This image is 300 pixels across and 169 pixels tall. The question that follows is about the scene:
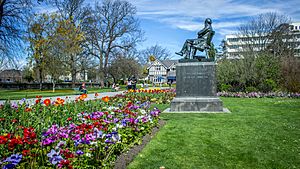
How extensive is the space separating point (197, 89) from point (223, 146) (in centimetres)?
551

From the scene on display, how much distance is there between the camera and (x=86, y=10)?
121ft

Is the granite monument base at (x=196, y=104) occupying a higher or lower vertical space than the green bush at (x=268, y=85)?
lower

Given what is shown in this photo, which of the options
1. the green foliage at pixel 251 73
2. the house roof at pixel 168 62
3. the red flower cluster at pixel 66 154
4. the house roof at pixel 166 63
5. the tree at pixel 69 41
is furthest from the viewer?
the house roof at pixel 168 62

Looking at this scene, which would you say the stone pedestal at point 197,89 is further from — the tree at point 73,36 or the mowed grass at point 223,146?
the tree at point 73,36

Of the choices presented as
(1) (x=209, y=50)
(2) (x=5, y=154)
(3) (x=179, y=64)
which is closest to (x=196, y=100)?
(3) (x=179, y=64)

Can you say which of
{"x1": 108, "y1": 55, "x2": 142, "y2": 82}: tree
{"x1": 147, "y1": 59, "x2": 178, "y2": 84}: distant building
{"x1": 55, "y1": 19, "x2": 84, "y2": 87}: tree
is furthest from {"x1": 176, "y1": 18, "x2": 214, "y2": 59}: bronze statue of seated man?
{"x1": 147, "y1": 59, "x2": 178, "y2": 84}: distant building

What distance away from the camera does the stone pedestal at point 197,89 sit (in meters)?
10.1

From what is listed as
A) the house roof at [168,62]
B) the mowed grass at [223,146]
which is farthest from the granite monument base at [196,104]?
the house roof at [168,62]

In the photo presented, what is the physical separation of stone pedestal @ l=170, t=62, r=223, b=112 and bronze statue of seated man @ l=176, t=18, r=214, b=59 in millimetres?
809

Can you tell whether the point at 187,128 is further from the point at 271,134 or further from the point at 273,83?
the point at 273,83

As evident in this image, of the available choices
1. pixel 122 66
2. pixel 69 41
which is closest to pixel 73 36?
pixel 69 41

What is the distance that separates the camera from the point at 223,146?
16.5ft

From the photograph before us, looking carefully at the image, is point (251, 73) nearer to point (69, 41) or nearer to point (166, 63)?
point (69, 41)

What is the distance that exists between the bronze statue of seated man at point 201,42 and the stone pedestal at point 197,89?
809 millimetres
